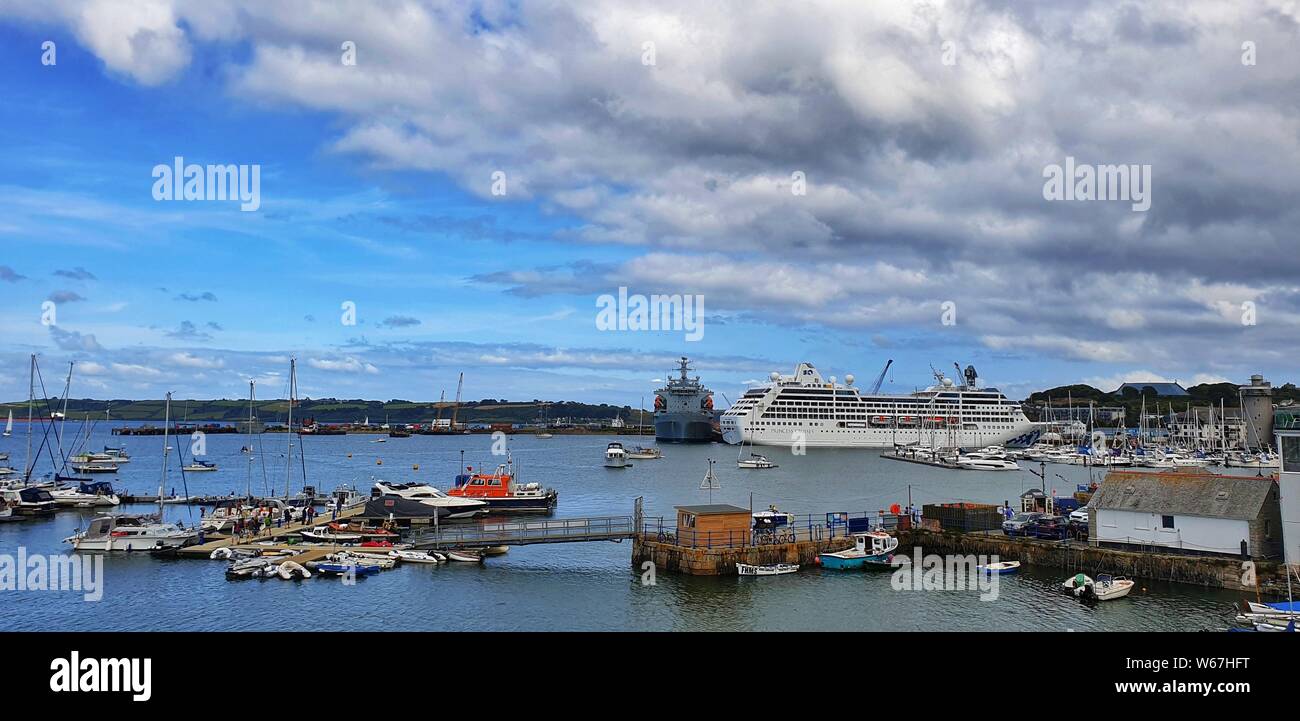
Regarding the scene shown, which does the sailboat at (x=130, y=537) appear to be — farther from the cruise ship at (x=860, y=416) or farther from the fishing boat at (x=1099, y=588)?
the cruise ship at (x=860, y=416)

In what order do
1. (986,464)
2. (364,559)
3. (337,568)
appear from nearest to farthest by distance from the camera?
(337,568), (364,559), (986,464)

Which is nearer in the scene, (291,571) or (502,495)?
(291,571)

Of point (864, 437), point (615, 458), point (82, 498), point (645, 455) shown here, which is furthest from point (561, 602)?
point (864, 437)

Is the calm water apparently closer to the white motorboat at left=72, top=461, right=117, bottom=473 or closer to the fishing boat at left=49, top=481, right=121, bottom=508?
the fishing boat at left=49, top=481, right=121, bottom=508

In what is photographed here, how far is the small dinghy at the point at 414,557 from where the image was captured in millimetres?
34219

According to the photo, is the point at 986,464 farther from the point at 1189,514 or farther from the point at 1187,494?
the point at 1189,514

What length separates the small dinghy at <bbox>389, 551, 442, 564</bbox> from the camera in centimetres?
3422

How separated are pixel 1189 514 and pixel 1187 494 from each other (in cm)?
76

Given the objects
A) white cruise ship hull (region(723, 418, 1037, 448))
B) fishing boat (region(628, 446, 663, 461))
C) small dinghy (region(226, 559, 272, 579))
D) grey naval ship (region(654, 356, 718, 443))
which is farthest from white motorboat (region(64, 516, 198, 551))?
grey naval ship (region(654, 356, 718, 443))

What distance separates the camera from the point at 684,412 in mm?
160250

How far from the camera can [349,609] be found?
27203 mm

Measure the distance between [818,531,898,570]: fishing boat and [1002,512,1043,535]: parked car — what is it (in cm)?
542
